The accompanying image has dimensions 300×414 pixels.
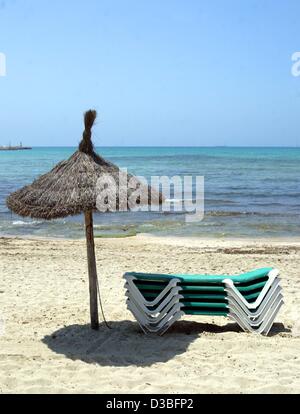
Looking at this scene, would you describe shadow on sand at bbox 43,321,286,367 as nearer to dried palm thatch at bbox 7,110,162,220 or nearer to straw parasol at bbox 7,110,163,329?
straw parasol at bbox 7,110,163,329

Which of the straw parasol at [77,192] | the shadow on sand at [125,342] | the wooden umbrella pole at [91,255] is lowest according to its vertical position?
the shadow on sand at [125,342]

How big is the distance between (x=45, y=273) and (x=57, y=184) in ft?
14.8

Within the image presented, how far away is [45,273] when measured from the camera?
10484mm

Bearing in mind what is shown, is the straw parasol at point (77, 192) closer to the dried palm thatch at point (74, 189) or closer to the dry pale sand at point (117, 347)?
the dried palm thatch at point (74, 189)

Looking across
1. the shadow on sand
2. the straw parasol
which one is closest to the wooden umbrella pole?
the straw parasol

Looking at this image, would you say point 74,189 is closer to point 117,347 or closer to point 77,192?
point 77,192

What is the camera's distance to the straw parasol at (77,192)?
606 centimetres

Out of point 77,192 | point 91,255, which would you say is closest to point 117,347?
point 91,255

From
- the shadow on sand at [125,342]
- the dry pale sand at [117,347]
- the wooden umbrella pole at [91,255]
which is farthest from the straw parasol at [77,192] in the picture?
the dry pale sand at [117,347]

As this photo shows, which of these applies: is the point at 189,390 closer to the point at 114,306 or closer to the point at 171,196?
the point at 114,306

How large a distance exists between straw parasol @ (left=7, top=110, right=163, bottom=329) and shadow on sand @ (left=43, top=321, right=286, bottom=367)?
31 cm

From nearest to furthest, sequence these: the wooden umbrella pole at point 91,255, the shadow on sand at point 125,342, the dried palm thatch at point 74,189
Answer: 1. the shadow on sand at point 125,342
2. the dried palm thatch at point 74,189
3. the wooden umbrella pole at point 91,255

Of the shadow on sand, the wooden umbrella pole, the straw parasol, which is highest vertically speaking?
the straw parasol

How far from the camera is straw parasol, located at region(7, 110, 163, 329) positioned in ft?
19.9
